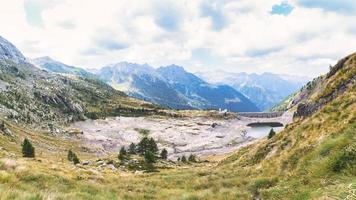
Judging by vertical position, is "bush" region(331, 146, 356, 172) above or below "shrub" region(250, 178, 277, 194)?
above

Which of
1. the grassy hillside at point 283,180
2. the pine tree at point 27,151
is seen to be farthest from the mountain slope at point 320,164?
the pine tree at point 27,151

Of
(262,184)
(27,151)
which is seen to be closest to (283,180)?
(262,184)

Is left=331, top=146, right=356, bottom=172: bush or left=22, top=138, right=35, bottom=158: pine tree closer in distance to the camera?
left=331, top=146, right=356, bottom=172: bush

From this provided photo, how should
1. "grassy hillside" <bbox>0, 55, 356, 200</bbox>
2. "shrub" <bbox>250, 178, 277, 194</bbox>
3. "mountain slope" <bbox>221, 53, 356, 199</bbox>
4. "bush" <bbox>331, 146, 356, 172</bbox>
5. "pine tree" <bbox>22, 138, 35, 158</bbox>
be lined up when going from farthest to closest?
"pine tree" <bbox>22, 138, 35, 158</bbox>, "shrub" <bbox>250, 178, 277, 194</bbox>, "bush" <bbox>331, 146, 356, 172</bbox>, "mountain slope" <bbox>221, 53, 356, 199</bbox>, "grassy hillside" <bbox>0, 55, 356, 200</bbox>

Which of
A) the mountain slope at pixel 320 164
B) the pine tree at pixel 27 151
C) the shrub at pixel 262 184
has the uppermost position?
the mountain slope at pixel 320 164

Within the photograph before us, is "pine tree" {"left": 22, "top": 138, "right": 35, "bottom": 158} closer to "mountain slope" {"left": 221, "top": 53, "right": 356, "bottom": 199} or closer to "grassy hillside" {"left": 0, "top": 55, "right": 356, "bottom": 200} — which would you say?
"grassy hillside" {"left": 0, "top": 55, "right": 356, "bottom": 200}

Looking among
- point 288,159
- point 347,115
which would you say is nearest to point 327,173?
point 288,159

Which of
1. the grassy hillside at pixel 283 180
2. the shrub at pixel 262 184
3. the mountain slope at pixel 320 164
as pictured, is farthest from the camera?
the shrub at pixel 262 184

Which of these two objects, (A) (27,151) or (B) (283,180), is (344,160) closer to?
(B) (283,180)

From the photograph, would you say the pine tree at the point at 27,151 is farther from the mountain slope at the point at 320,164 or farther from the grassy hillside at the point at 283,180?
the mountain slope at the point at 320,164

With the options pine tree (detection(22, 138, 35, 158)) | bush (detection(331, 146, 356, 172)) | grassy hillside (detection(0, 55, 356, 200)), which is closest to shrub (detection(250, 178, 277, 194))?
grassy hillside (detection(0, 55, 356, 200))

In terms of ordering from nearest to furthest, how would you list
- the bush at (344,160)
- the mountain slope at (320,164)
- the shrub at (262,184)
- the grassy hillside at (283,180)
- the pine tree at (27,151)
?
the grassy hillside at (283,180) < the mountain slope at (320,164) < the bush at (344,160) < the shrub at (262,184) < the pine tree at (27,151)

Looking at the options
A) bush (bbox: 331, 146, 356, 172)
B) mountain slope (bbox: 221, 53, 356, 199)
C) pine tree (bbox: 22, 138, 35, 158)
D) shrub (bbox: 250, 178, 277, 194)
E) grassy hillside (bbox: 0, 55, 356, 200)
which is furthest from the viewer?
pine tree (bbox: 22, 138, 35, 158)

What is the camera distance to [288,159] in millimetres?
28000
